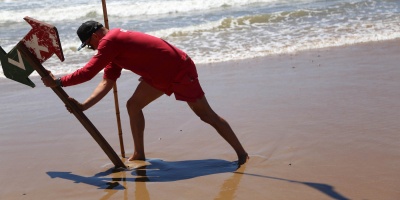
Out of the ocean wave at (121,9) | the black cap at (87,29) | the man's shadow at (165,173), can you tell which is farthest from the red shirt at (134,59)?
the ocean wave at (121,9)

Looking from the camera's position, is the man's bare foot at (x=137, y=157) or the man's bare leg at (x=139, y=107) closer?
the man's bare leg at (x=139, y=107)

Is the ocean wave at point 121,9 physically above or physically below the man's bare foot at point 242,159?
below

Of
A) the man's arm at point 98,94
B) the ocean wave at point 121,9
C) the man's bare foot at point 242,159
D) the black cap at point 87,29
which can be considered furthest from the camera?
the ocean wave at point 121,9

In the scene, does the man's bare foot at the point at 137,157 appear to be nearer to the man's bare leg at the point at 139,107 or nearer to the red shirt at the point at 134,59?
the man's bare leg at the point at 139,107

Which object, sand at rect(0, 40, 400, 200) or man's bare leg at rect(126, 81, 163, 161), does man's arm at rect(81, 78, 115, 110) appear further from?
sand at rect(0, 40, 400, 200)

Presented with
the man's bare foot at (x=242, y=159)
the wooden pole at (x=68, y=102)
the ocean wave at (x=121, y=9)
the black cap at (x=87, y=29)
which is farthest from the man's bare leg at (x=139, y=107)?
the ocean wave at (x=121, y=9)

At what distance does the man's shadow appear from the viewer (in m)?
4.95

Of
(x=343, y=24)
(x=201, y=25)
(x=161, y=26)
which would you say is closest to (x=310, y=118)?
(x=343, y=24)

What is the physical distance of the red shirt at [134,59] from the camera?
188 inches

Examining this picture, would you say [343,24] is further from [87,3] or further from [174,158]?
[87,3]

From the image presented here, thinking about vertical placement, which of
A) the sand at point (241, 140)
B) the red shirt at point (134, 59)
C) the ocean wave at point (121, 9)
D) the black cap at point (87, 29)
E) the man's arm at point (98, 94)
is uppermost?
the black cap at point (87, 29)

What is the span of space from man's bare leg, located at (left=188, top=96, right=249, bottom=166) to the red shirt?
12.0 inches

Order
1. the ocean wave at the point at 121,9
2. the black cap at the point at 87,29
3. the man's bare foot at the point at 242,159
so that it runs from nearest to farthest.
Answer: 1. the black cap at the point at 87,29
2. the man's bare foot at the point at 242,159
3. the ocean wave at the point at 121,9

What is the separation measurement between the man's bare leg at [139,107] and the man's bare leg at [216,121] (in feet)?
1.23
